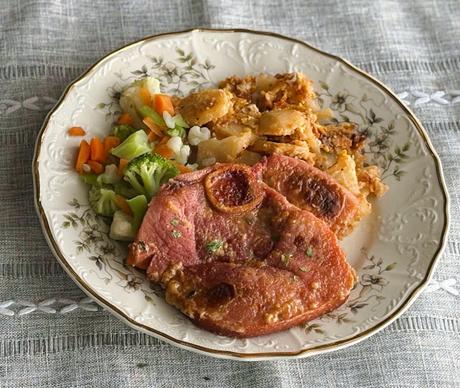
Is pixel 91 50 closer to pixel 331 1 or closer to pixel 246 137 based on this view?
pixel 246 137

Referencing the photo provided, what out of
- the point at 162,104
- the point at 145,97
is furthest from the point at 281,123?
the point at 145,97

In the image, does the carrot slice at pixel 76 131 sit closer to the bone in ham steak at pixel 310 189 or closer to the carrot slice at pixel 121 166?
the carrot slice at pixel 121 166

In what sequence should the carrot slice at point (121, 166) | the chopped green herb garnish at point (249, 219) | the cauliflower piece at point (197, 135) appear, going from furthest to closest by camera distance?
1. the cauliflower piece at point (197, 135)
2. the carrot slice at point (121, 166)
3. the chopped green herb garnish at point (249, 219)

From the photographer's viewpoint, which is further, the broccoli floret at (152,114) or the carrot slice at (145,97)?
the carrot slice at (145,97)

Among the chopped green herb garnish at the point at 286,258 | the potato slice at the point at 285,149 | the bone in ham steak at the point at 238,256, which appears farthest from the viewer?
the potato slice at the point at 285,149

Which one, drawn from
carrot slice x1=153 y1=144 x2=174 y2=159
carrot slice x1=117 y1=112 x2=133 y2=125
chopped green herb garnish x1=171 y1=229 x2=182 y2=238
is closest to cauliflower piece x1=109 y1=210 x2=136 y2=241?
chopped green herb garnish x1=171 y1=229 x2=182 y2=238

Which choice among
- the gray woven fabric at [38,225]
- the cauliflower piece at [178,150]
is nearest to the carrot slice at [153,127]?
the cauliflower piece at [178,150]

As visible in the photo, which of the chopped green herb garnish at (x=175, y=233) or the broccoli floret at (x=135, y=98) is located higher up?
the broccoli floret at (x=135, y=98)
